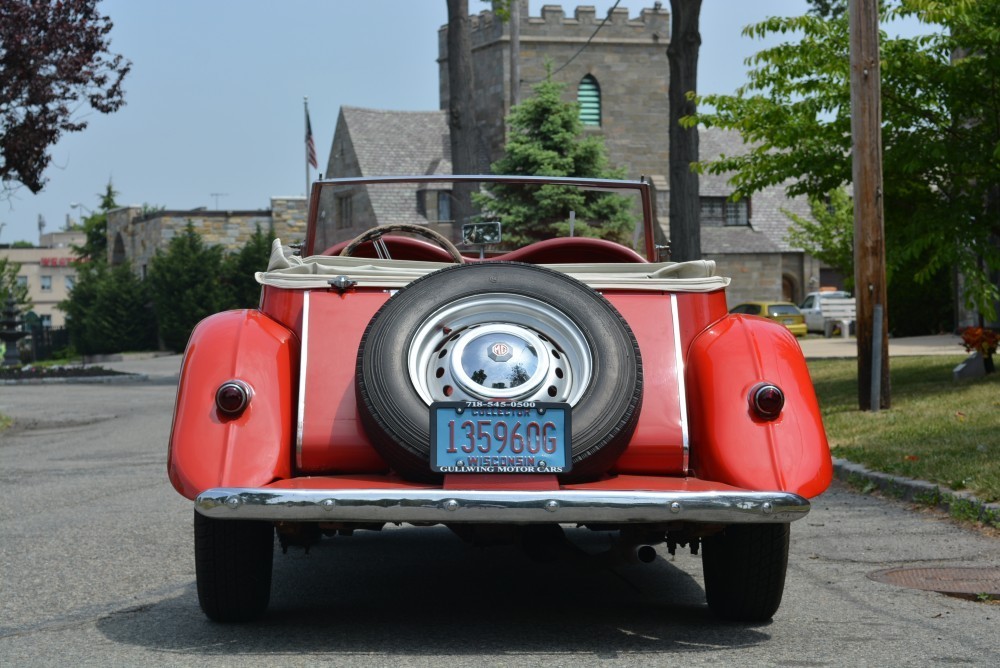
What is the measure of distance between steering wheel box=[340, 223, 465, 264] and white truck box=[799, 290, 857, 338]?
132 feet

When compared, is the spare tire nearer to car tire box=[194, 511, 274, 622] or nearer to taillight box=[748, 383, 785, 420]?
taillight box=[748, 383, 785, 420]

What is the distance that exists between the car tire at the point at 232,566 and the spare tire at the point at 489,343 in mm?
593

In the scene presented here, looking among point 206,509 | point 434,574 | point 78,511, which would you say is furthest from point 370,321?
point 78,511

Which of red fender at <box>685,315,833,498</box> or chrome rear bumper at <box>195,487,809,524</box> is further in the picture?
red fender at <box>685,315,833,498</box>

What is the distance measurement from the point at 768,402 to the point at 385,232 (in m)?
2.25

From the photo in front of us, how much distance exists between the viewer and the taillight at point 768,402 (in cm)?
499

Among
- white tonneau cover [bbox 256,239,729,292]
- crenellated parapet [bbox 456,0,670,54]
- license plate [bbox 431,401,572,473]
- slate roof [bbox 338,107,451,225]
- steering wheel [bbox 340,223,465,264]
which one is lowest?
license plate [bbox 431,401,572,473]

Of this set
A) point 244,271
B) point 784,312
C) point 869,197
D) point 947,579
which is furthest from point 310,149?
point 947,579

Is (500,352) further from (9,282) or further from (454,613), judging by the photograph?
(9,282)

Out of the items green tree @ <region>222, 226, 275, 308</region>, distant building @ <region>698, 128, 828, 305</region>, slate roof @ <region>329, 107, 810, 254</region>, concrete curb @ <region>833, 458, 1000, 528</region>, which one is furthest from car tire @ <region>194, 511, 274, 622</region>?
slate roof @ <region>329, 107, 810, 254</region>

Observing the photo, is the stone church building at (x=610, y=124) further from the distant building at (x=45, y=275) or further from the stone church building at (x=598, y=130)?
the distant building at (x=45, y=275)

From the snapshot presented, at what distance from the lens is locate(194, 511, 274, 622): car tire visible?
495 centimetres

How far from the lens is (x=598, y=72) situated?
62594mm

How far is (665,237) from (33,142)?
4093 centimetres
